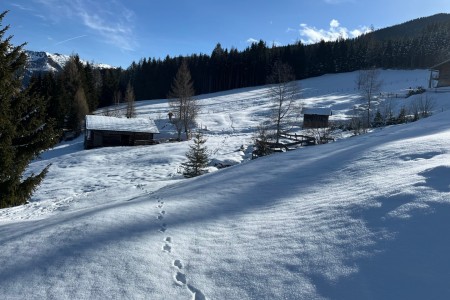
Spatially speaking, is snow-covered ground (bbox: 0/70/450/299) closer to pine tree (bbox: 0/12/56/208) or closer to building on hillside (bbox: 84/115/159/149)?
pine tree (bbox: 0/12/56/208)

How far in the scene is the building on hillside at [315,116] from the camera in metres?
46.2

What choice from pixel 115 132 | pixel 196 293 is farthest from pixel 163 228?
pixel 115 132

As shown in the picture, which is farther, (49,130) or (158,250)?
(49,130)

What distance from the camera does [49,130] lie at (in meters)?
14.5

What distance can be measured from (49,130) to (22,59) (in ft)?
9.87

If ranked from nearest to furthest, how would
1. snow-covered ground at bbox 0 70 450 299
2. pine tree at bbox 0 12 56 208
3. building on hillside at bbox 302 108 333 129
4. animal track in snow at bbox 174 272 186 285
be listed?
1. snow-covered ground at bbox 0 70 450 299
2. animal track in snow at bbox 174 272 186 285
3. pine tree at bbox 0 12 56 208
4. building on hillside at bbox 302 108 333 129

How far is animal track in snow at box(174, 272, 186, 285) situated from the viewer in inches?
198

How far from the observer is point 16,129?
13.8 m

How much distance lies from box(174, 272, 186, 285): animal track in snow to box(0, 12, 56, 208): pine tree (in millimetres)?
10558

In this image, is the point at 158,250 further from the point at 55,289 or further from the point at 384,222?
the point at 384,222

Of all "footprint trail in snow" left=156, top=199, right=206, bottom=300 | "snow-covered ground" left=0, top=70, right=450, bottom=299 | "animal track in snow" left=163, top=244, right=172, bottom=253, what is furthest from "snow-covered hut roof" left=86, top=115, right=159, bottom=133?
"animal track in snow" left=163, top=244, right=172, bottom=253

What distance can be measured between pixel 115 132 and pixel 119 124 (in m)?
1.33

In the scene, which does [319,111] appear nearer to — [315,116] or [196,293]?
[315,116]

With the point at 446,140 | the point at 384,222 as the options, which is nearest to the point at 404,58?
the point at 446,140
